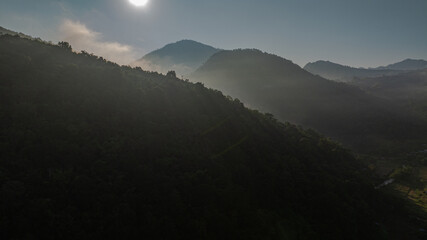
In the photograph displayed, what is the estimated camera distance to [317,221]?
151 ft

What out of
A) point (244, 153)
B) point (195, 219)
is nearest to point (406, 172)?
point (244, 153)

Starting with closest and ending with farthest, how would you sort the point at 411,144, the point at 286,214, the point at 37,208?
the point at 37,208 < the point at 286,214 < the point at 411,144

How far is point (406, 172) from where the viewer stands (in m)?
118

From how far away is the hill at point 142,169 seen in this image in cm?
2578

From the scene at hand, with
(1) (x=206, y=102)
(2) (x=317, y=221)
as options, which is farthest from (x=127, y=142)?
(2) (x=317, y=221)

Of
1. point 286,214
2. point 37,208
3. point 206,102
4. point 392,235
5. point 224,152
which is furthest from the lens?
point 206,102

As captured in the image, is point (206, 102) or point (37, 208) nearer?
point (37, 208)

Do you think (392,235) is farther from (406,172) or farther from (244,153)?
(406,172)

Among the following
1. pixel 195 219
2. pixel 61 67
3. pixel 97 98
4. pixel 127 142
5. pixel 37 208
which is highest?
pixel 61 67

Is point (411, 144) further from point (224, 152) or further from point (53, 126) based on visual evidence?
point (53, 126)

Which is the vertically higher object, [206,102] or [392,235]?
[206,102]

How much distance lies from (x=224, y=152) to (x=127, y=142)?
2000 cm

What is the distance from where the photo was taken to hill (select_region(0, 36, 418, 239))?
1015 inches

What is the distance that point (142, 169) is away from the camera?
33188 mm
